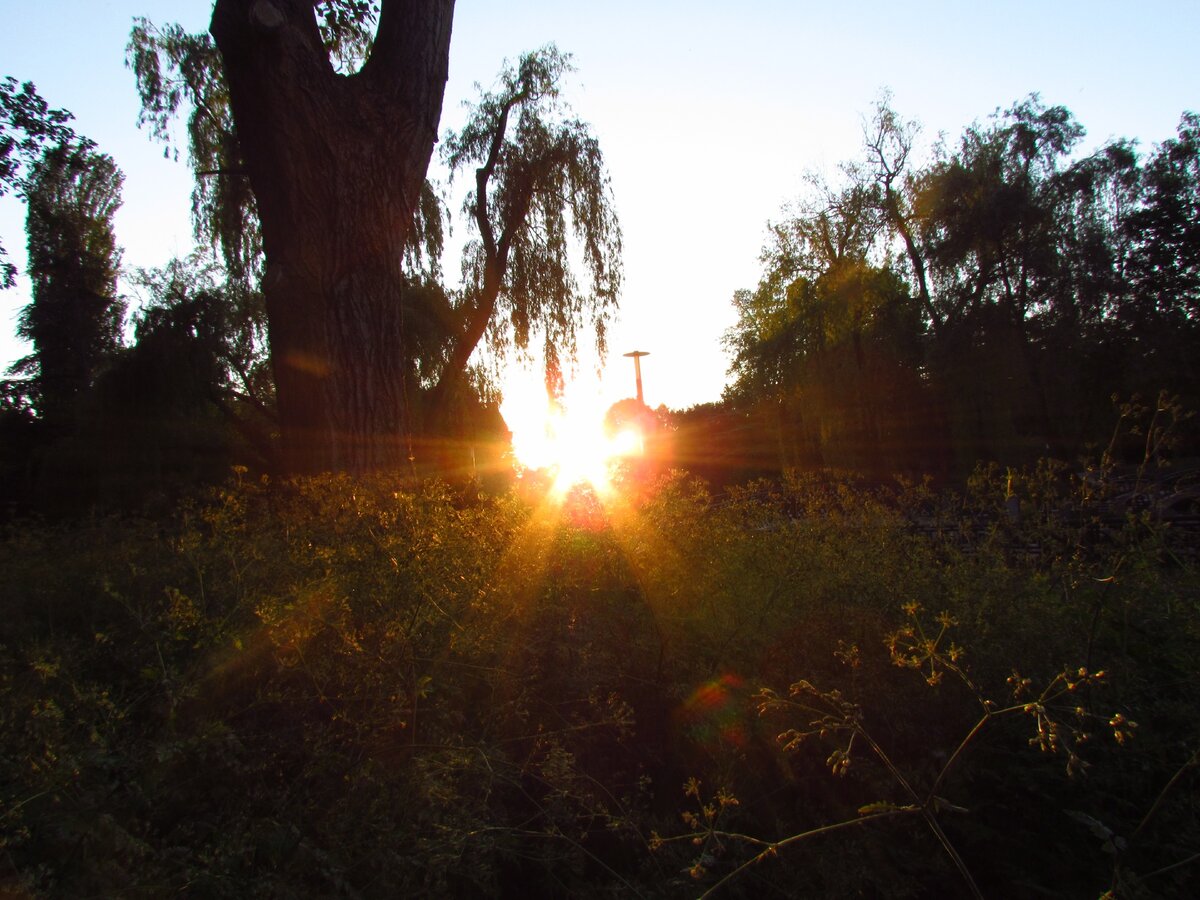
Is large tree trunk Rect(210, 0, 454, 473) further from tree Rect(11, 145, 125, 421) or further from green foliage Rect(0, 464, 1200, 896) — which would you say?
tree Rect(11, 145, 125, 421)

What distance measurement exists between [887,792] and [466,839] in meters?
1.04

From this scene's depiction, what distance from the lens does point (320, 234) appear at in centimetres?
484

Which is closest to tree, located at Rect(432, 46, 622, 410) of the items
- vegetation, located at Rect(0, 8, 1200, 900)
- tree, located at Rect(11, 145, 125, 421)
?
vegetation, located at Rect(0, 8, 1200, 900)

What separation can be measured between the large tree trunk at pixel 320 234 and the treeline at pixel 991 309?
49.7ft

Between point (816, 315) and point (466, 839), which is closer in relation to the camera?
point (466, 839)

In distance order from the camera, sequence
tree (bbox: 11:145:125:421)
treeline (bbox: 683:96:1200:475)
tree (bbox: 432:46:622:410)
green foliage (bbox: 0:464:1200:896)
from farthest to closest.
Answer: tree (bbox: 11:145:125:421) < treeline (bbox: 683:96:1200:475) < tree (bbox: 432:46:622:410) < green foliage (bbox: 0:464:1200:896)

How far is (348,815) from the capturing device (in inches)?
62.8

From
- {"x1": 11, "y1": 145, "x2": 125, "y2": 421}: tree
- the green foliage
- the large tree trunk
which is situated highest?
{"x1": 11, "y1": 145, "x2": 125, "y2": 421}: tree

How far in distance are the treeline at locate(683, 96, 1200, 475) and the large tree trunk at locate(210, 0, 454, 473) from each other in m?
15.1

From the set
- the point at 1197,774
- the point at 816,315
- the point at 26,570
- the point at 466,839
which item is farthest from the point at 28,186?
the point at 816,315

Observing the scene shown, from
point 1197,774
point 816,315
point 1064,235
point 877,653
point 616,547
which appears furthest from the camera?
point 816,315

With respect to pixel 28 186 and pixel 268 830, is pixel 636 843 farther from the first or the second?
pixel 28 186

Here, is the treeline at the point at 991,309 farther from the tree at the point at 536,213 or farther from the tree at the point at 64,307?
the tree at the point at 64,307

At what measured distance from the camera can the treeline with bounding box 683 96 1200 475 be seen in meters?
17.6
